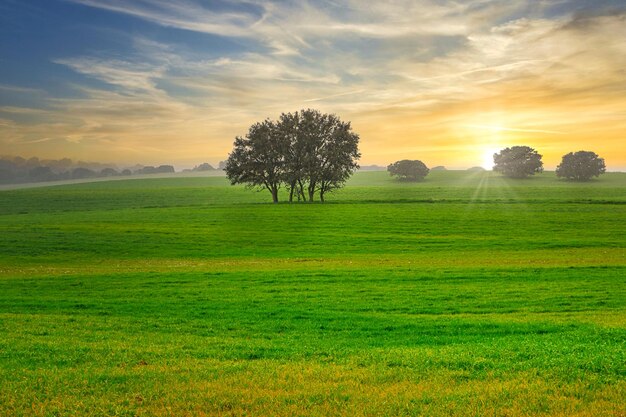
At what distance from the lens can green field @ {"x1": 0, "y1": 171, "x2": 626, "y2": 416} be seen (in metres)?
9.50

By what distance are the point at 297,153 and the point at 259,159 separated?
26.8 feet

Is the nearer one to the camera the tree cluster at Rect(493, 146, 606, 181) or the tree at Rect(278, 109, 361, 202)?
the tree at Rect(278, 109, 361, 202)

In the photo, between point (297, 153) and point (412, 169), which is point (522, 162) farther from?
point (297, 153)

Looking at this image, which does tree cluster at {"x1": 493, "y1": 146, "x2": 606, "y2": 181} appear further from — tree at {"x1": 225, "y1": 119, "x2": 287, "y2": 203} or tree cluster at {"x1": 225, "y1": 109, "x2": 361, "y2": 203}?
tree at {"x1": 225, "y1": 119, "x2": 287, "y2": 203}

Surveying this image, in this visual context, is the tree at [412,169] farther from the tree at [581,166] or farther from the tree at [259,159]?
the tree at [259,159]

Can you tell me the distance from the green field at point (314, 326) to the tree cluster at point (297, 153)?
47.9 meters

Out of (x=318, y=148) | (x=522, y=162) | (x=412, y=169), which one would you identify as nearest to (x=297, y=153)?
(x=318, y=148)

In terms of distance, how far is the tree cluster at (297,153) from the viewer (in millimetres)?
95938

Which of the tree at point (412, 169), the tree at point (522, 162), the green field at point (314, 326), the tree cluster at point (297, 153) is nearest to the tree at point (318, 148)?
the tree cluster at point (297, 153)

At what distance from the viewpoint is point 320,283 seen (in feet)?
88.4

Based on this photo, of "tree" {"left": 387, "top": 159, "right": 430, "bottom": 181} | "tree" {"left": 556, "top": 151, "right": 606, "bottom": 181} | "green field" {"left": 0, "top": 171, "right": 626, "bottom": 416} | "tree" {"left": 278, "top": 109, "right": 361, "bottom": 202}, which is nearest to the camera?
"green field" {"left": 0, "top": 171, "right": 626, "bottom": 416}

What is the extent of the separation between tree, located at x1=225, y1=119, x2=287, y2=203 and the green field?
48460 millimetres

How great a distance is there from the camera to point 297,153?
97.5m

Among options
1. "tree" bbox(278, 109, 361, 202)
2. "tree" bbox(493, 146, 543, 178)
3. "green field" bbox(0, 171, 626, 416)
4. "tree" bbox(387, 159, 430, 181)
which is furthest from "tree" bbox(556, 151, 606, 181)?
"green field" bbox(0, 171, 626, 416)
